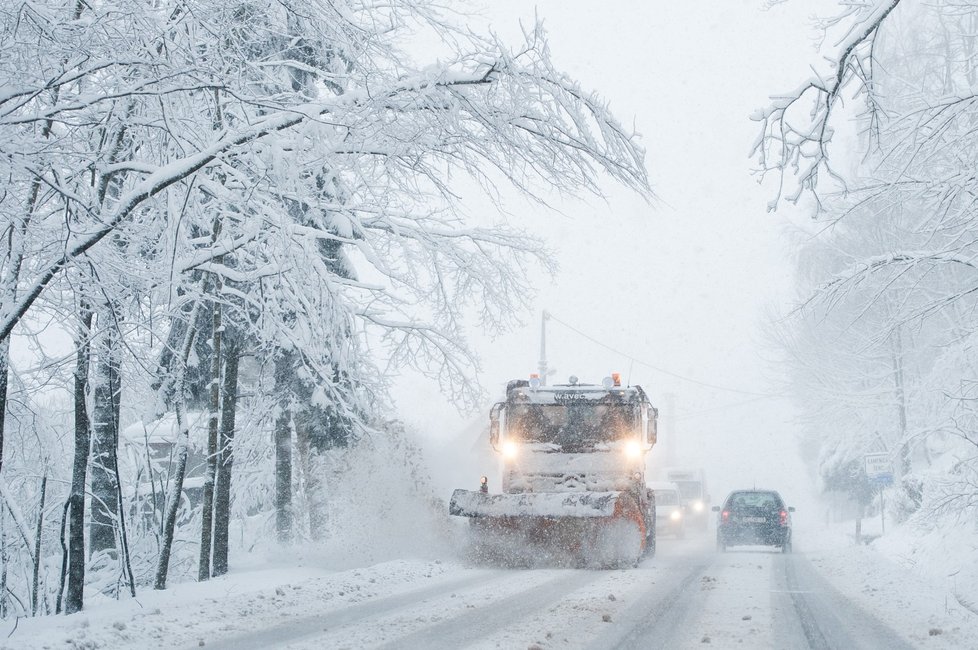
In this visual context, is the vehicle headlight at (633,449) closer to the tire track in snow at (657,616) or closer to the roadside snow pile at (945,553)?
the tire track in snow at (657,616)

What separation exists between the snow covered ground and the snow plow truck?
32.0 inches

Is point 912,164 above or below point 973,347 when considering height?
above

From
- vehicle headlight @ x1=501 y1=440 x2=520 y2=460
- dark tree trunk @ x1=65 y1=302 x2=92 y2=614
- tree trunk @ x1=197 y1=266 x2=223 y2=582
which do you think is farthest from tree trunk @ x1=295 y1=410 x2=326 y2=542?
dark tree trunk @ x1=65 y1=302 x2=92 y2=614

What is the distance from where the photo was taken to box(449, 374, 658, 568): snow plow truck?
43.5 feet

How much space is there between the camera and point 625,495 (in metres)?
13.2

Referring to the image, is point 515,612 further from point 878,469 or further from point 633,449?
point 878,469

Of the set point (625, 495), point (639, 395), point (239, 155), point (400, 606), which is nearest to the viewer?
point (239, 155)

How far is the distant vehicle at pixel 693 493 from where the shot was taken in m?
36.3

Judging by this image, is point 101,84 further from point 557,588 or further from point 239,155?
point 557,588

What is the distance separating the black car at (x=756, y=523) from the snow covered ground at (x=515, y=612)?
880cm

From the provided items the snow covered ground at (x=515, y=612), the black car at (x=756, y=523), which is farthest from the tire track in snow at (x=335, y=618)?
the black car at (x=756, y=523)

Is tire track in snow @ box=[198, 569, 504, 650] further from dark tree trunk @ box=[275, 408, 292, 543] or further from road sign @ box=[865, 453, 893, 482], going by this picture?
road sign @ box=[865, 453, 893, 482]

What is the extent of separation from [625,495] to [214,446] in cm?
579

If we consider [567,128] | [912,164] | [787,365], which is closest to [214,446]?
[567,128]
